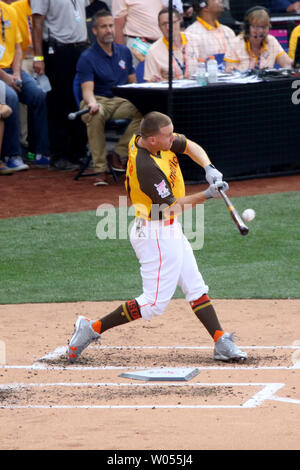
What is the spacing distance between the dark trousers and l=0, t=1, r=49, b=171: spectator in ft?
0.72

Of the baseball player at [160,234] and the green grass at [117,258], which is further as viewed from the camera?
the green grass at [117,258]

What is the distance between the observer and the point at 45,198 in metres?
12.1

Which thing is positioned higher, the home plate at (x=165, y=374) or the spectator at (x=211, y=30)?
the spectator at (x=211, y=30)

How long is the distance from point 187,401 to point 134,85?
701cm

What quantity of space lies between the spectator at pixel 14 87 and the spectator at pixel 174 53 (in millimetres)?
1655

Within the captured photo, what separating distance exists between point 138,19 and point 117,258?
5.15 metres

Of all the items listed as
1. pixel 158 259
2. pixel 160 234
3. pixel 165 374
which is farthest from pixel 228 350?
pixel 160 234

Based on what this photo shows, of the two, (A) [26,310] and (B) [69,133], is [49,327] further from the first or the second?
(B) [69,133]

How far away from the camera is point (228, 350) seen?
6.51 metres

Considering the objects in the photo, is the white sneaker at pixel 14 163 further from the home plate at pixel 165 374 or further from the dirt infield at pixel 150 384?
the home plate at pixel 165 374

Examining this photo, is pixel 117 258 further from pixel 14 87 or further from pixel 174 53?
pixel 14 87

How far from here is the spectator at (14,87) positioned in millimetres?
12625

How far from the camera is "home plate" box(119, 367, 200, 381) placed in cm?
622

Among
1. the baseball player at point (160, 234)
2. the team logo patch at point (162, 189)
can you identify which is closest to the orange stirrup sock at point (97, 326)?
the baseball player at point (160, 234)
